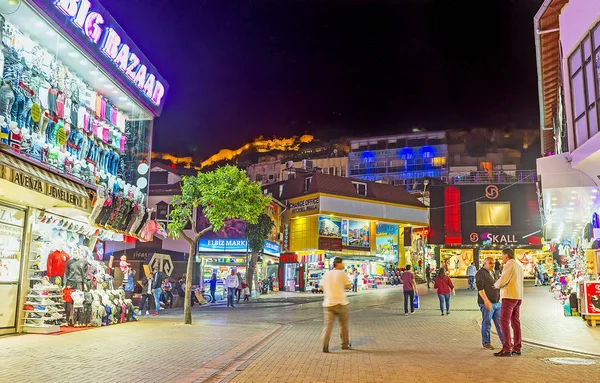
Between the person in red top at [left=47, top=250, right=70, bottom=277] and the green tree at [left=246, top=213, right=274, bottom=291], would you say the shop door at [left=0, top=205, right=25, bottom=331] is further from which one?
the green tree at [left=246, top=213, right=274, bottom=291]

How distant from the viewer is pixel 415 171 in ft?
227

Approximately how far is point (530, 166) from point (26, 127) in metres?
66.2

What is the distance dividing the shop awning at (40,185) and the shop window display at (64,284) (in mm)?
1202

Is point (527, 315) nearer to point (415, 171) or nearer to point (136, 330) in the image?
point (136, 330)

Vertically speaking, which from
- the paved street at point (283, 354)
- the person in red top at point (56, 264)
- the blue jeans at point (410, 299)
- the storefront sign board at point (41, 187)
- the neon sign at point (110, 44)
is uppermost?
the neon sign at point (110, 44)

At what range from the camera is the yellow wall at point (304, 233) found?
37.8m

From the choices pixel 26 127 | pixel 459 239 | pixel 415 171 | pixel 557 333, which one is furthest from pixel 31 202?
pixel 415 171

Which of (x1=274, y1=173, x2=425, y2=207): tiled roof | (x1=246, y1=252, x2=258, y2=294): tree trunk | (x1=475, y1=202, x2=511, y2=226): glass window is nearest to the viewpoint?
(x1=246, y1=252, x2=258, y2=294): tree trunk

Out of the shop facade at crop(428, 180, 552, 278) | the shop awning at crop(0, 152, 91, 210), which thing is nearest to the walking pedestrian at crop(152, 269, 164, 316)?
the shop awning at crop(0, 152, 91, 210)

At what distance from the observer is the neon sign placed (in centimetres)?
1227

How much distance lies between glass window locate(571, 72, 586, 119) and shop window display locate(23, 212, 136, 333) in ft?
44.4

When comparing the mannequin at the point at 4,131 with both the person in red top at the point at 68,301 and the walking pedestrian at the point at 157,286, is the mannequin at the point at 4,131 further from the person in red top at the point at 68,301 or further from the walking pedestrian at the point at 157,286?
the walking pedestrian at the point at 157,286

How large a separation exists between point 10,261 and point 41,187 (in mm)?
2544

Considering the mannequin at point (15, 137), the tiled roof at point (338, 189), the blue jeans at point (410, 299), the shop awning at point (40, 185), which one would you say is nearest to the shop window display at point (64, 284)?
the shop awning at point (40, 185)
